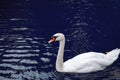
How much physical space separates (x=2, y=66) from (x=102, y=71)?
4.56m

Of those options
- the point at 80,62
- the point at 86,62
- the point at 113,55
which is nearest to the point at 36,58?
the point at 80,62

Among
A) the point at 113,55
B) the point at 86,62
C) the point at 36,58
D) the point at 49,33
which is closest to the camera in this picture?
the point at 86,62

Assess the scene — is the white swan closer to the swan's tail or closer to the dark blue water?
the dark blue water

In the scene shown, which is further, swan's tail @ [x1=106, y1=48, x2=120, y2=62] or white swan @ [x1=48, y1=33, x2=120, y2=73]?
swan's tail @ [x1=106, y1=48, x2=120, y2=62]

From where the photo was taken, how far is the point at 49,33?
2139 centimetres

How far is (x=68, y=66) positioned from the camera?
16297mm

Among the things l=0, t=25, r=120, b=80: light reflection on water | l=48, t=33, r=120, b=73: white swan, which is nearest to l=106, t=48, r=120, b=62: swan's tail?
l=48, t=33, r=120, b=73: white swan

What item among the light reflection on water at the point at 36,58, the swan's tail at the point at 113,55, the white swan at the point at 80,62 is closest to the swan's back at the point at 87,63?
the white swan at the point at 80,62

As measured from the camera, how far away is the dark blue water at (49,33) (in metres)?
16.3

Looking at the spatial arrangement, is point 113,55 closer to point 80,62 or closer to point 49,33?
point 80,62

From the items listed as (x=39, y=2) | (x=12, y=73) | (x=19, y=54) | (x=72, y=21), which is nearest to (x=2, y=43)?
(x=19, y=54)

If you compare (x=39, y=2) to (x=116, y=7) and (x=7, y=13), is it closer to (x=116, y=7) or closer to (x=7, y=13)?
(x=7, y=13)

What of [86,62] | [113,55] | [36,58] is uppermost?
[86,62]

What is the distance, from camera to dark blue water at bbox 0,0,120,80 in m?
16.3
